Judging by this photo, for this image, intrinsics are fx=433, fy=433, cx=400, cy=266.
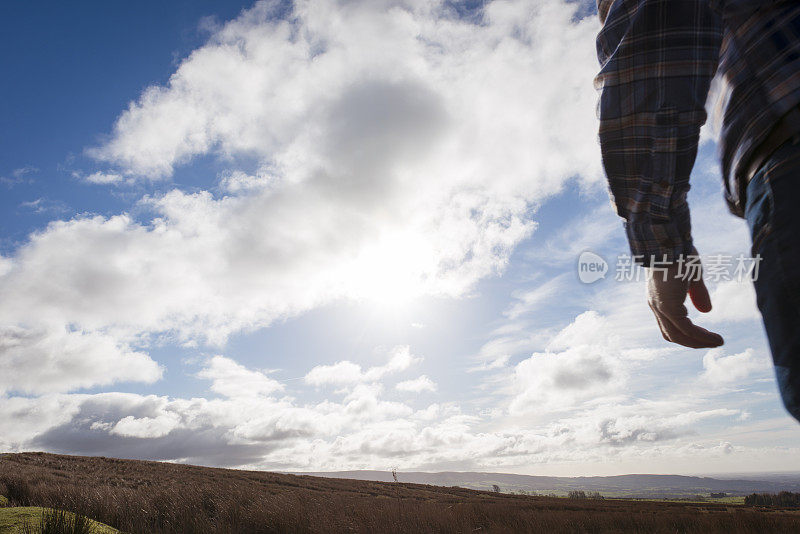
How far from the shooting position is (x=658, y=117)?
1.06 m

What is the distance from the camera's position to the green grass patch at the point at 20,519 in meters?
4.20

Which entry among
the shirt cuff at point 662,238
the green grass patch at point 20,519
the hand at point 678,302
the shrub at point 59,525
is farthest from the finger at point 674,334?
the green grass patch at point 20,519

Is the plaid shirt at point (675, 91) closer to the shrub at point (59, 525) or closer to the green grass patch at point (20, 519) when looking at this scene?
the shrub at point (59, 525)

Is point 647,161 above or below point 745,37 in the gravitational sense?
below

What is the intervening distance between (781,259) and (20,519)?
6445 millimetres

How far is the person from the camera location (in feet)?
2.50

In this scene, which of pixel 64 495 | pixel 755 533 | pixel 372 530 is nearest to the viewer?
pixel 372 530

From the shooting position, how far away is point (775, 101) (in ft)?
2.82

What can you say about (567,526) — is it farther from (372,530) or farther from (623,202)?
(623,202)

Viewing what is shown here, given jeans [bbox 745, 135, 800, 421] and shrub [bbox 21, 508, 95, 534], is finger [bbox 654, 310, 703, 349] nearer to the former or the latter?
jeans [bbox 745, 135, 800, 421]

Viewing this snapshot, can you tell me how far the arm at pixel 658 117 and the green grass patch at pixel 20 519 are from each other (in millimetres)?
5857

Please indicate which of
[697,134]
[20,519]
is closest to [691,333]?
[697,134]

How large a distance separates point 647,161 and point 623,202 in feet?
0.43

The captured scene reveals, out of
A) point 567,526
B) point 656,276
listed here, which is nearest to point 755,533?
point 567,526
